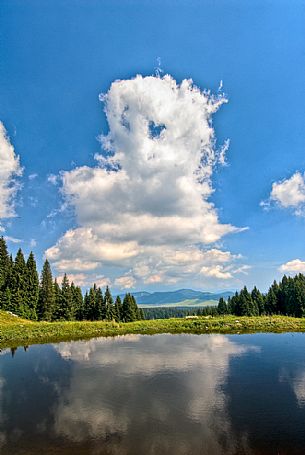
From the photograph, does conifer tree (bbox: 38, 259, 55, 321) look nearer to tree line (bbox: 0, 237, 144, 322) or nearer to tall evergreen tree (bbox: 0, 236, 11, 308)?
tree line (bbox: 0, 237, 144, 322)

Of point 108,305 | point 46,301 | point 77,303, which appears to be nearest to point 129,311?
point 108,305

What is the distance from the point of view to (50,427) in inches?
654

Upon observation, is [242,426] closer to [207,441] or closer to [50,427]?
[207,441]

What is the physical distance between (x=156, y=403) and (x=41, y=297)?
7474cm

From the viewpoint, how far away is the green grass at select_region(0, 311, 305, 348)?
169 ft

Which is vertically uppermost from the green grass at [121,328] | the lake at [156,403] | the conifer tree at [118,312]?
the conifer tree at [118,312]

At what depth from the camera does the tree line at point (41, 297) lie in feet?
254

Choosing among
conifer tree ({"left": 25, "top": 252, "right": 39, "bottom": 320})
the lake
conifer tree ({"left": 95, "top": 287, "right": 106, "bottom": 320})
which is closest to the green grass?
conifer tree ({"left": 25, "top": 252, "right": 39, "bottom": 320})

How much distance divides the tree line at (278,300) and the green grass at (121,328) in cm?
3356

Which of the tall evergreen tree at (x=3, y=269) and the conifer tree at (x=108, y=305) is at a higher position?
the tall evergreen tree at (x=3, y=269)

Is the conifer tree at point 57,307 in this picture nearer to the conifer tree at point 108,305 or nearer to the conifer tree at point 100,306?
the conifer tree at point 100,306

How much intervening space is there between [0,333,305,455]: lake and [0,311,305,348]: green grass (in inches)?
666

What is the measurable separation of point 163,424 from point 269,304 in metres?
103

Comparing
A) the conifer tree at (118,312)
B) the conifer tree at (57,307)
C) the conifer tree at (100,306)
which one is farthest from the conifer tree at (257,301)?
the conifer tree at (57,307)
